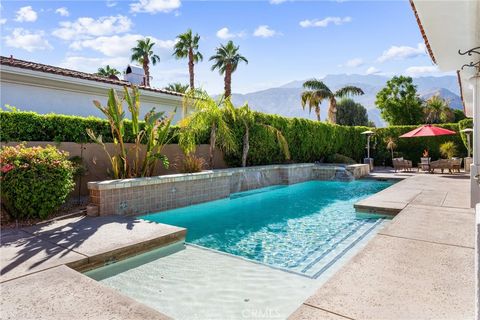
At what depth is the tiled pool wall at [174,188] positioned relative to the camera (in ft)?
24.4

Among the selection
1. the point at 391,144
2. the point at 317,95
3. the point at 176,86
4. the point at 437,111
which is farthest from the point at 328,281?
the point at 437,111

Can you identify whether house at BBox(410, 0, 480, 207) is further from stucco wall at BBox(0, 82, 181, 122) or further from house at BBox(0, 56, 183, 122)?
stucco wall at BBox(0, 82, 181, 122)

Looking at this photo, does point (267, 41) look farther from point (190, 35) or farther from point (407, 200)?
point (190, 35)

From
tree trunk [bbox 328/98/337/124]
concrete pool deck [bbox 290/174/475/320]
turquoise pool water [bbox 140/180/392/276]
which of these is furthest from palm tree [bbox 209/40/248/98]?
concrete pool deck [bbox 290/174/475/320]

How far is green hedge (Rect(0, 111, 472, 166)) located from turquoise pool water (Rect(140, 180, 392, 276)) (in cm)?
362

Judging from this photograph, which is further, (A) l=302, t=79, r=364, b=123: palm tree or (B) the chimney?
(A) l=302, t=79, r=364, b=123: palm tree

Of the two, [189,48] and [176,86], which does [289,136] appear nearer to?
[189,48]

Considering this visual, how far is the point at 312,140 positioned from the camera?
65.1ft

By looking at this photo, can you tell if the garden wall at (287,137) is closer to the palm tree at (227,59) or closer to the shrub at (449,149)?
the shrub at (449,149)

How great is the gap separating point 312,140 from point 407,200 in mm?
11591

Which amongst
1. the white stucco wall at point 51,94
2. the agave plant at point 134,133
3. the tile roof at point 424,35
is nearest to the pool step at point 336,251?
the tile roof at point 424,35

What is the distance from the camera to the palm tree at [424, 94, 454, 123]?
133 ft

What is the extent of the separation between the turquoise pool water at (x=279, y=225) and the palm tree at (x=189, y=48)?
2541 centimetres

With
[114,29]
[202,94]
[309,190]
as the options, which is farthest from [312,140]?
[114,29]
